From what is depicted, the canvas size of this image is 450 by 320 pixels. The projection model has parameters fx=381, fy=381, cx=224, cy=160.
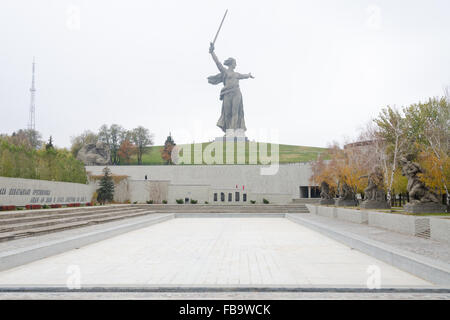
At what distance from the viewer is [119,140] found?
7375cm

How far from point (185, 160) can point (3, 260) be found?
4825 centimetres

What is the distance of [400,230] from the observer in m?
12.5

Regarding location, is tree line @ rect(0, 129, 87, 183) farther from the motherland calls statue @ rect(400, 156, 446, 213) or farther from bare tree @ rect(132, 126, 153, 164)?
bare tree @ rect(132, 126, 153, 164)

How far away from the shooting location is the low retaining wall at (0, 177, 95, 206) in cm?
1633

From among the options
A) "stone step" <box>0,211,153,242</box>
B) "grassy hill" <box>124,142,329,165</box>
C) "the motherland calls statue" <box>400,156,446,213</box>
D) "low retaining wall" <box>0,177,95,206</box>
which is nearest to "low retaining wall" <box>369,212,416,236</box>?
"the motherland calls statue" <box>400,156,446,213</box>

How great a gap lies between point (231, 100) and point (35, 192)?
3187cm

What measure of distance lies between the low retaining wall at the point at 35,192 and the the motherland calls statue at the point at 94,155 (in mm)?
30118

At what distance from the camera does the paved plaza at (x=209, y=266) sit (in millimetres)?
6629

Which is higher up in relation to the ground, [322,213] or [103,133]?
[103,133]

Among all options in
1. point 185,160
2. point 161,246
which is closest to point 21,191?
point 161,246

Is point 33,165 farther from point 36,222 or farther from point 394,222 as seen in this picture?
point 394,222

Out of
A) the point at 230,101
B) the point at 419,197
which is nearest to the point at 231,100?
the point at 230,101

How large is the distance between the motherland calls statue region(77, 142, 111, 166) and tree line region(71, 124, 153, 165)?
1351 cm
